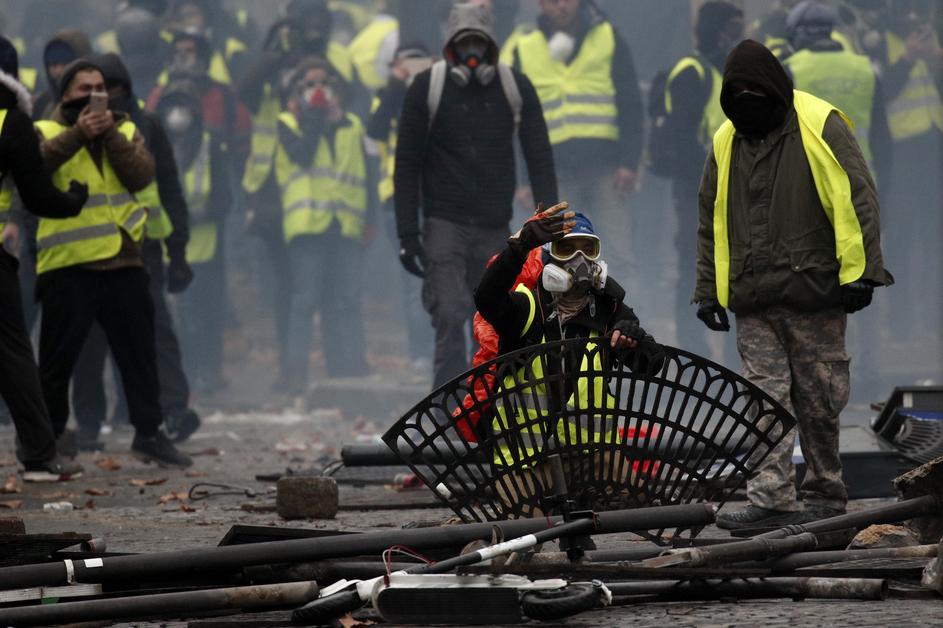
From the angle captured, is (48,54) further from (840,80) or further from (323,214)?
(840,80)

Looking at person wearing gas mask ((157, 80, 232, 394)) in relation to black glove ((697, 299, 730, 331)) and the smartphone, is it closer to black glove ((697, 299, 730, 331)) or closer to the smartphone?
the smartphone

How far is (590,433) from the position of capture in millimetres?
5020

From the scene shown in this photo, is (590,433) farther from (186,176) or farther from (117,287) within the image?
(186,176)

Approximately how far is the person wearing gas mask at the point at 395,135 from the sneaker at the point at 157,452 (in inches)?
227

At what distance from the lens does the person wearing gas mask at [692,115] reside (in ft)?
49.3

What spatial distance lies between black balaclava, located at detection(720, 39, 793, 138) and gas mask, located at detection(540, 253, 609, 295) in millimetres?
1123

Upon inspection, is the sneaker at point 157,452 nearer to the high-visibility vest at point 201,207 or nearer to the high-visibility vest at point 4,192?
the high-visibility vest at point 4,192

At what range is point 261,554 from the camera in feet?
14.9

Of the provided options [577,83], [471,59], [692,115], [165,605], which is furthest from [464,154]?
[165,605]

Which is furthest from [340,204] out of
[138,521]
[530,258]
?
[530,258]

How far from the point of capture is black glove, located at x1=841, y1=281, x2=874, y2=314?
6.41 m

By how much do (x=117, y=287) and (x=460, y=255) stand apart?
6.41 ft

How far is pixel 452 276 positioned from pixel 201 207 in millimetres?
7369

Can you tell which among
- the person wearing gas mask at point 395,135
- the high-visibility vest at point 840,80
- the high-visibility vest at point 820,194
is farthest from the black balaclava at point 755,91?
the person wearing gas mask at point 395,135
